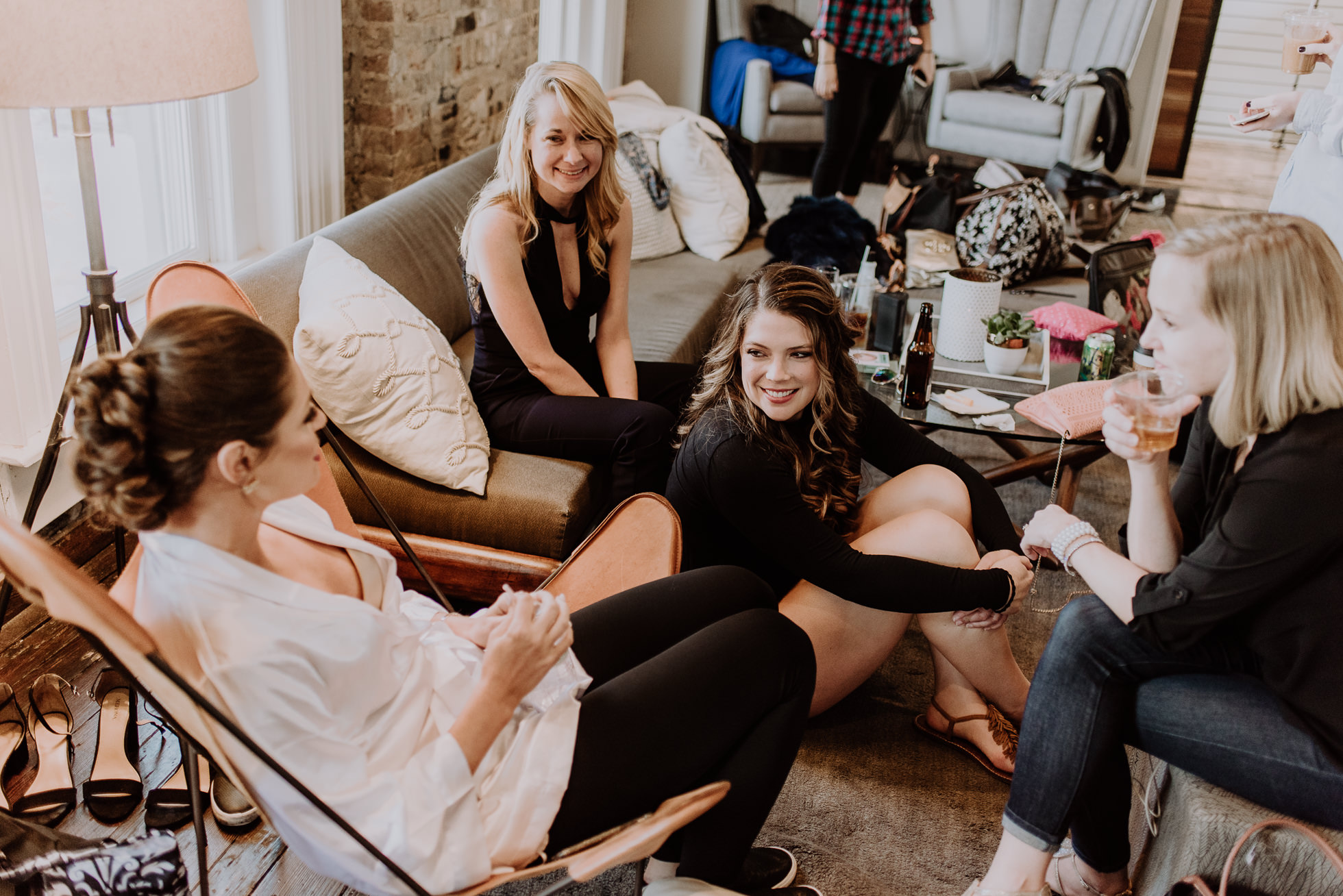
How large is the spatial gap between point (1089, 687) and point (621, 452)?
1.17 meters

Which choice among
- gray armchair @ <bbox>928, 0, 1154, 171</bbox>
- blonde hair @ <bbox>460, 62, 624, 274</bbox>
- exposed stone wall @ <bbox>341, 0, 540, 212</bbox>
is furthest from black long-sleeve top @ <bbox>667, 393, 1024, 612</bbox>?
gray armchair @ <bbox>928, 0, 1154, 171</bbox>

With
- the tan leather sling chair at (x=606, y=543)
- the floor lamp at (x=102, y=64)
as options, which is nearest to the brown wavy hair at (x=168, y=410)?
the floor lamp at (x=102, y=64)

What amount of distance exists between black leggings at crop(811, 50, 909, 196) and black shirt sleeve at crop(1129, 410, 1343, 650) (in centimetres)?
373

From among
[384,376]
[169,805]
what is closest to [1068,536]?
[384,376]

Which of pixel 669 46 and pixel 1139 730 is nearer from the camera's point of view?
pixel 1139 730

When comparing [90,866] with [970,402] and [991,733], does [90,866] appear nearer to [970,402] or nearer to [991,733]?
[991,733]

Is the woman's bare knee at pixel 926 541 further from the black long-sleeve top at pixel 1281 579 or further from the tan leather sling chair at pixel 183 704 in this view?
the tan leather sling chair at pixel 183 704

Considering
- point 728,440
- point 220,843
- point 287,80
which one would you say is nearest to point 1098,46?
point 287,80

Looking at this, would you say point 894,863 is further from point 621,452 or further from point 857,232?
point 857,232

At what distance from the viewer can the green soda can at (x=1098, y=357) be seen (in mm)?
2781

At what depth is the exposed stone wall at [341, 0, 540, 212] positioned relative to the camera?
10.8 feet

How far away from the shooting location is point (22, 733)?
1.95 metres

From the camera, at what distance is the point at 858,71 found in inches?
188

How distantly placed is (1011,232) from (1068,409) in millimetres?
2085
